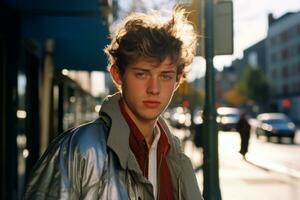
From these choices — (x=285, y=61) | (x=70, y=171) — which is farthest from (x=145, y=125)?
(x=285, y=61)

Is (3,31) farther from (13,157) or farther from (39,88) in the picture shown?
(39,88)

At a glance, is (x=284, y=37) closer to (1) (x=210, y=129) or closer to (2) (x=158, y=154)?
(1) (x=210, y=129)

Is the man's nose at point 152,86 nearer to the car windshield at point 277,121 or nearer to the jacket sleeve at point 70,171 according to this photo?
the jacket sleeve at point 70,171

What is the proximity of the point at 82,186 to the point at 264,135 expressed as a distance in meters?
34.9

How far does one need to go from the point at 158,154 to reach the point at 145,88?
0.32 m

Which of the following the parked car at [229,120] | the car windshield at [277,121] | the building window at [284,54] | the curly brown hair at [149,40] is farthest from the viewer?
the building window at [284,54]

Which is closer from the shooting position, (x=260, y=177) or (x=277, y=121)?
(x=260, y=177)

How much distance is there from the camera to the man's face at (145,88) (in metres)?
2.26

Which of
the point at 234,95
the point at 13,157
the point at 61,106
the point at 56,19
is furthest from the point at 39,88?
the point at 234,95

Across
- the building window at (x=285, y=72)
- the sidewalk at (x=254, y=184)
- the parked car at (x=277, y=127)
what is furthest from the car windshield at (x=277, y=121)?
the building window at (x=285, y=72)

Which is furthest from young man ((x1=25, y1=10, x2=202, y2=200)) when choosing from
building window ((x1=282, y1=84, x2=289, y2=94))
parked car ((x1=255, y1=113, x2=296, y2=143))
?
building window ((x1=282, y1=84, x2=289, y2=94))

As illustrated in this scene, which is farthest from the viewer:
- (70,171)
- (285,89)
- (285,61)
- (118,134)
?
(285,89)

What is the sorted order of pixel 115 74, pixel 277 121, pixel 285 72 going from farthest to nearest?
pixel 285 72 → pixel 277 121 → pixel 115 74

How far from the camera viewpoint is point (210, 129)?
588cm
